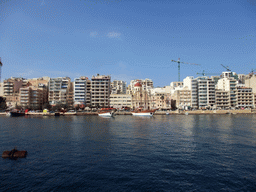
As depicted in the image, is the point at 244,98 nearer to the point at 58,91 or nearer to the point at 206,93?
the point at 206,93

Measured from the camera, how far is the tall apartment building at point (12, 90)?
5566 inches

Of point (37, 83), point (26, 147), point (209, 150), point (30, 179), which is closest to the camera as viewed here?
point (30, 179)

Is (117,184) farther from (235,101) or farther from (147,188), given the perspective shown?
(235,101)

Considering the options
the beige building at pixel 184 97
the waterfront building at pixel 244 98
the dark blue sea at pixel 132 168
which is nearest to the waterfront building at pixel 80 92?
the beige building at pixel 184 97

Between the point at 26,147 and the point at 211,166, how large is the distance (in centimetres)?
2533

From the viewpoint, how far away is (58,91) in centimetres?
14438

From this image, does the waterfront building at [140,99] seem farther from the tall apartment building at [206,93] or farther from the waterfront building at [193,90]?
the tall apartment building at [206,93]

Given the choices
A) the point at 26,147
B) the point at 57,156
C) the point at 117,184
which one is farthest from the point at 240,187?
the point at 26,147

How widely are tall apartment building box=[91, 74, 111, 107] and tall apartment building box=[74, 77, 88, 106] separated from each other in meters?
5.95

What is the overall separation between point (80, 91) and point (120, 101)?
100 ft

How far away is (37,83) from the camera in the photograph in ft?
532

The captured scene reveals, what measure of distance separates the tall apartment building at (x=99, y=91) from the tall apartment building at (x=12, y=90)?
55.3m

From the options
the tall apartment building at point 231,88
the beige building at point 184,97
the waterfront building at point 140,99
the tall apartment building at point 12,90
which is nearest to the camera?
the tall apartment building at point 12,90

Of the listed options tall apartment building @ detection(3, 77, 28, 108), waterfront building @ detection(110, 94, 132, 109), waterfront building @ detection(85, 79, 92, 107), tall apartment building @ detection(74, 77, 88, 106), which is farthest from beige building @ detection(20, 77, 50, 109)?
waterfront building @ detection(110, 94, 132, 109)
